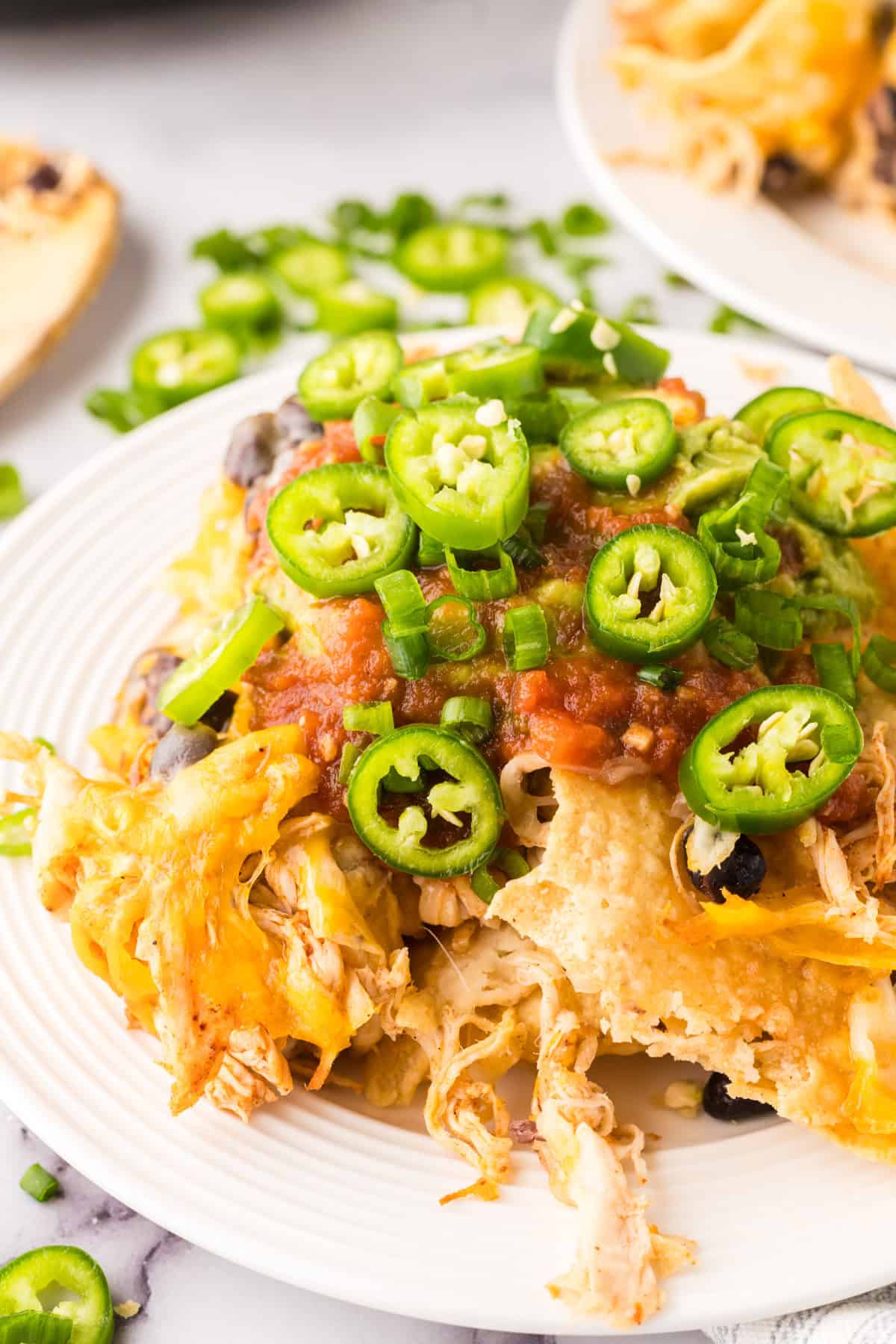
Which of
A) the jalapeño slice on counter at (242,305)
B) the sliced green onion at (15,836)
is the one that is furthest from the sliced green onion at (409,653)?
the jalapeño slice on counter at (242,305)

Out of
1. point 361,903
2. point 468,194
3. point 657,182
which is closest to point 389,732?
point 361,903

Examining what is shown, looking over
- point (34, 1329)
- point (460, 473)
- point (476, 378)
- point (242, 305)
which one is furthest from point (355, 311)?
point (34, 1329)

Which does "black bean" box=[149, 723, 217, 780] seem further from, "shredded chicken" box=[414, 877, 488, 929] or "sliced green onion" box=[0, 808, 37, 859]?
"shredded chicken" box=[414, 877, 488, 929]

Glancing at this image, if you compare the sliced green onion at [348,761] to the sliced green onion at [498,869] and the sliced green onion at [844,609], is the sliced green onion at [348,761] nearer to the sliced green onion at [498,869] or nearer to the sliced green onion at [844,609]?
the sliced green onion at [498,869]

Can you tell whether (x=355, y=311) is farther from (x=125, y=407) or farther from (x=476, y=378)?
(x=476, y=378)

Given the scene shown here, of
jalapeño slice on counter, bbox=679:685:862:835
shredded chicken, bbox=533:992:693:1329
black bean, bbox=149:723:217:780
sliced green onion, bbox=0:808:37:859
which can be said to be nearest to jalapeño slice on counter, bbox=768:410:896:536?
jalapeño slice on counter, bbox=679:685:862:835

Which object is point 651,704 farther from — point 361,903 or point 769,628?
point 361,903

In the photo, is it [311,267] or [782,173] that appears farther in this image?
[311,267]
